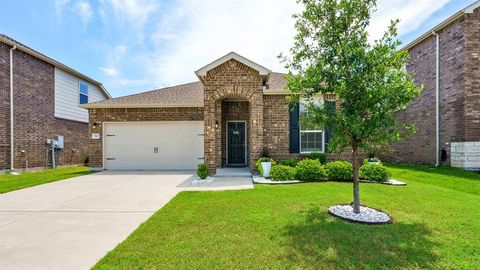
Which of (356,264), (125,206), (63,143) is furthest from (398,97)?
(63,143)

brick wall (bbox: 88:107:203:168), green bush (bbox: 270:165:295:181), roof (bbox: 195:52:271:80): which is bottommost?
green bush (bbox: 270:165:295:181)

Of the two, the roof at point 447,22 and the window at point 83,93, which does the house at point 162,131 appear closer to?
the window at point 83,93

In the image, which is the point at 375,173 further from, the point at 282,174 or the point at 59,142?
the point at 59,142

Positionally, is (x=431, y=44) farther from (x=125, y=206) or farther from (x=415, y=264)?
(x=125, y=206)

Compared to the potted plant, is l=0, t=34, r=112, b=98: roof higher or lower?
higher

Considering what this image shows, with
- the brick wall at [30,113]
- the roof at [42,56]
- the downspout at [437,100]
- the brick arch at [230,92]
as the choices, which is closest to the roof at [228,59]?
A: the brick arch at [230,92]

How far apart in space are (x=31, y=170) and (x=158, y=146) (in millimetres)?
6874

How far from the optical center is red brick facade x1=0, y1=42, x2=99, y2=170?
37.6 ft

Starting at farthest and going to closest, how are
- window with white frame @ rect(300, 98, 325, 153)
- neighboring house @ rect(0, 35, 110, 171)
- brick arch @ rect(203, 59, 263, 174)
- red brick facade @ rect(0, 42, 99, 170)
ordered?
neighboring house @ rect(0, 35, 110, 171)
red brick facade @ rect(0, 42, 99, 170)
window with white frame @ rect(300, 98, 325, 153)
brick arch @ rect(203, 59, 263, 174)

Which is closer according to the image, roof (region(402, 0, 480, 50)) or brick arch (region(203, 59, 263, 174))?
brick arch (region(203, 59, 263, 174))

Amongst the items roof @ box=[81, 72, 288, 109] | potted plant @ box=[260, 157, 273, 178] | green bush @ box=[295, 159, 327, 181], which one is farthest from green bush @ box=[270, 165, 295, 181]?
roof @ box=[81, 72, 288, 109]

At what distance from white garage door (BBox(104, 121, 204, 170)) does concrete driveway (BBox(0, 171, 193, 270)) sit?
3912 millimetres

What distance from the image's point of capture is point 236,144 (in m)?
12.1

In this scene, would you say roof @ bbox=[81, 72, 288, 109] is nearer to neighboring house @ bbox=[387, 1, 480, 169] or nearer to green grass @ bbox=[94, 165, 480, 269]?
green grass @ bbox=[94, 165, 480, 269]
